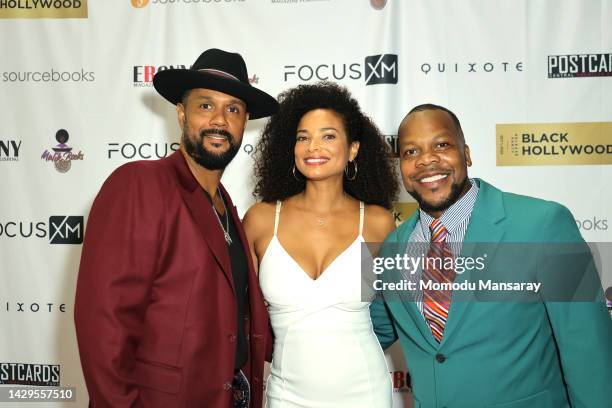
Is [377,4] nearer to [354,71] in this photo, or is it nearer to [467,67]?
[354,71]

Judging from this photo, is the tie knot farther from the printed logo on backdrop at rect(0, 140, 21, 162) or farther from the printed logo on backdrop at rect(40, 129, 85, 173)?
the printed logo on backdrop at rect(0, 140, 21, 162)

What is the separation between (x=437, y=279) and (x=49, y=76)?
3018 mm

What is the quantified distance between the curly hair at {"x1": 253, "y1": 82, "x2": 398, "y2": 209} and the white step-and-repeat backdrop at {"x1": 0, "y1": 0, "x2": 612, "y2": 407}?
0.61 metres

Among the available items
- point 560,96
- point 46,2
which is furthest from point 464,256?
point 46,2

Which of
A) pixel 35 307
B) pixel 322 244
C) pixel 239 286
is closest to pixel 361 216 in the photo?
pixel 322 244

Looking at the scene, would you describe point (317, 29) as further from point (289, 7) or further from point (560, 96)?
point (560, 96)

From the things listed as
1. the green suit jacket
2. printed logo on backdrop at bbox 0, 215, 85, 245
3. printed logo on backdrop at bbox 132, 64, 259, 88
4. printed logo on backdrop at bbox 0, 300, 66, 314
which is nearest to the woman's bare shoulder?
the green suit jacket

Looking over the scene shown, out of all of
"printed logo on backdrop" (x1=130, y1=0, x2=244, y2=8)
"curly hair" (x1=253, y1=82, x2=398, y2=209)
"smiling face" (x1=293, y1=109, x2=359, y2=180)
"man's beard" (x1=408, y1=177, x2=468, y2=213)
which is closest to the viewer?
"man's beard" (x1=408, y1=177, x2=468, y2=213)

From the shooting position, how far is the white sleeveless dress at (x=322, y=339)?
2.29 metres

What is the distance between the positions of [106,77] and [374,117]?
6.07 feet

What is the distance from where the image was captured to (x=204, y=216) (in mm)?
2062

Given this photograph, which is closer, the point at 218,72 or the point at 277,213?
the point at 218,72

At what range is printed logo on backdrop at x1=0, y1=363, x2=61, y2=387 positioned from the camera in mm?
3607

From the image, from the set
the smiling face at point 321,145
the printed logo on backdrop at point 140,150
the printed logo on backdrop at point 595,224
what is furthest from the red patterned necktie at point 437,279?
the printed logo on backdrop at point 140,150
